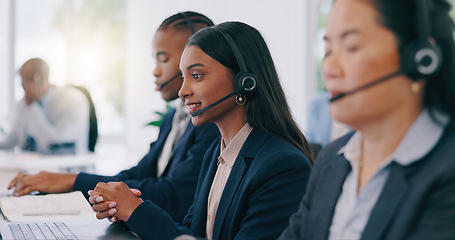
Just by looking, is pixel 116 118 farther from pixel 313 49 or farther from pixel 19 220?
pixel 19 220

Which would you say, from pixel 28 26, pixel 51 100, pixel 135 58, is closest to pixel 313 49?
pixel 135 58

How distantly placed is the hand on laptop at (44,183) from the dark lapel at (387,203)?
1389 mm

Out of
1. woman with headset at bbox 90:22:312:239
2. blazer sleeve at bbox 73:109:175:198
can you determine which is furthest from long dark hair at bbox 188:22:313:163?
blazer sleeve at bbox 73:109:175:198

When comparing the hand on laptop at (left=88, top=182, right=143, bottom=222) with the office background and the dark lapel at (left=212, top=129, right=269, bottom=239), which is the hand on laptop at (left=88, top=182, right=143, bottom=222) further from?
the office background

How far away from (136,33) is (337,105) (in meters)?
5.98

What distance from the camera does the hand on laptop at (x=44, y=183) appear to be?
1851 millimetres

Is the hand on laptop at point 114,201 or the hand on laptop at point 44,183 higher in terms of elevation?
the hand on laptop at point 114,201

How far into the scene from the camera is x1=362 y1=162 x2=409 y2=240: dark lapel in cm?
76

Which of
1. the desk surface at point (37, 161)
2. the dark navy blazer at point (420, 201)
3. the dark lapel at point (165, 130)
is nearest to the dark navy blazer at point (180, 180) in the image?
the dark lapel at point (165, 130)

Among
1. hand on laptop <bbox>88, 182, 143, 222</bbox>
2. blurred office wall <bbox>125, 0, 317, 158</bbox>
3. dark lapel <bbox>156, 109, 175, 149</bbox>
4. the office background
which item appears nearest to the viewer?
hand on laptop <bbox>88, 182, 143, 222</bbox>

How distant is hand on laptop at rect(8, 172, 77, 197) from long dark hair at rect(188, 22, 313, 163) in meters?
0.81

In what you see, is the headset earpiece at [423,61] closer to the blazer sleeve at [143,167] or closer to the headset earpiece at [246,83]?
the headset earpiece at [246,83]

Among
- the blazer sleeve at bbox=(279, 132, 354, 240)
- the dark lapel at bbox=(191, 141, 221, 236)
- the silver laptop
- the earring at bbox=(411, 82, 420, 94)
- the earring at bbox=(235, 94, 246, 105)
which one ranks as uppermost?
the earring at bbox=(411, 82, 420, 94)

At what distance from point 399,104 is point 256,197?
588 mm
